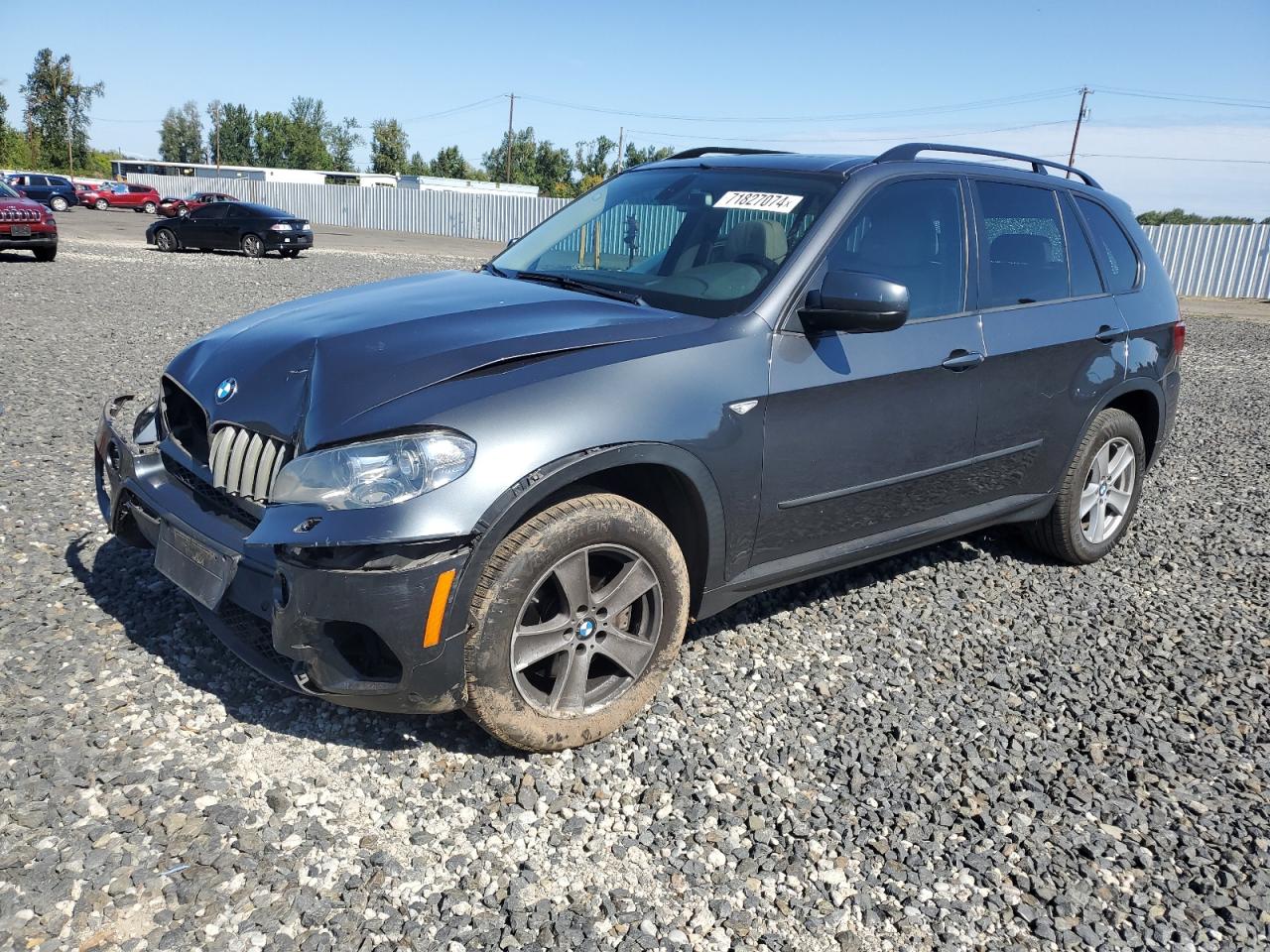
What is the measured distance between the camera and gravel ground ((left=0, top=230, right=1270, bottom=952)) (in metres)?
2.40

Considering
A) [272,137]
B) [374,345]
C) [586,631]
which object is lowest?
[586,631]

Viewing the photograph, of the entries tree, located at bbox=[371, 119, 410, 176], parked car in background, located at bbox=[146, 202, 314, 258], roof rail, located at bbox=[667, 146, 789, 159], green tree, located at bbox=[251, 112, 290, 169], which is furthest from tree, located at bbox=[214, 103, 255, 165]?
roof rail, located at bbox=[667, 146, 789, 159]

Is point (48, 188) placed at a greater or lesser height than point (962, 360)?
greater

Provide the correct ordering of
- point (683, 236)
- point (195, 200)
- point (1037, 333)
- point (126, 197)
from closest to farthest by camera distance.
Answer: point (683, 236)
point (1037, 333)
point (195, 200)
point (126, 197)

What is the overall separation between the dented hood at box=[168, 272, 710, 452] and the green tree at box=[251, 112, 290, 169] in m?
132

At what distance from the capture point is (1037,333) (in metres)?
4.19

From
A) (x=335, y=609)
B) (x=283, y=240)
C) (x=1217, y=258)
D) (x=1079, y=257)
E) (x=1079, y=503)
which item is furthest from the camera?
(x=1217, y=258)

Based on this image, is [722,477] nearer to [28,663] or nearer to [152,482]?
[152,482]

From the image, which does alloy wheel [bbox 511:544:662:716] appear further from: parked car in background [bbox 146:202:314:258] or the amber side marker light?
parked car in background [bbox 146:202:314:258]

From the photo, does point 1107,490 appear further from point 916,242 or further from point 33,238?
point 33,238

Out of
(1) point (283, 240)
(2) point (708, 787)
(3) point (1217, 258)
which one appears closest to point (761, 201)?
(2) point (708, 787)

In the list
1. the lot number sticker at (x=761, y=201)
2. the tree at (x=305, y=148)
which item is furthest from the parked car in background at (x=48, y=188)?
the tree at (x=305, y=148)

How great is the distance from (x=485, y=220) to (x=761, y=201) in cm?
4049

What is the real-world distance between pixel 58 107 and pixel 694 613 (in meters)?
101
